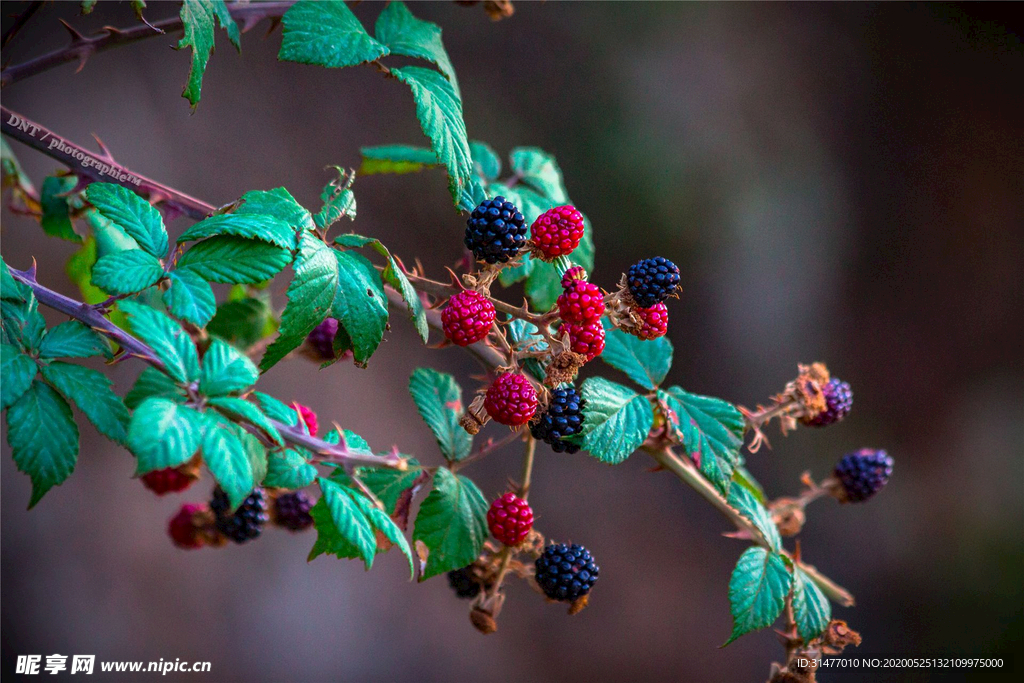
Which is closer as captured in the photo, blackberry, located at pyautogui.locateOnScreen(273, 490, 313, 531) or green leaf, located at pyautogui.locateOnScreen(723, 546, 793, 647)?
green leaf, located at pyautogui.locateOnScreen(723, 546, 793, 647)

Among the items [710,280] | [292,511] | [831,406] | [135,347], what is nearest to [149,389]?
[135,347]

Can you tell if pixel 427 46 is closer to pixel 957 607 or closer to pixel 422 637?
pixel 422 637

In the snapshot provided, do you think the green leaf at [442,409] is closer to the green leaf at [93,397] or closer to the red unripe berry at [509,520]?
the red unripe berry at [509,520]

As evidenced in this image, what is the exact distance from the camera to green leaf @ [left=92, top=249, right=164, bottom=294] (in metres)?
0.56

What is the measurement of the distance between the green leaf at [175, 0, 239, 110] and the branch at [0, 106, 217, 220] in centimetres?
11

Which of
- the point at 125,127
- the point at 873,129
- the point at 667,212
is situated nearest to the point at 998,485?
the point at 873,129

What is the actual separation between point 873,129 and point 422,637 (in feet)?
6.96

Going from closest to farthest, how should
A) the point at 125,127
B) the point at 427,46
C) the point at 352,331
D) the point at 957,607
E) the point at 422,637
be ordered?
the point at 352,331 → the point at 427,46 → the point at 125,127 → the point at 422,637 → the point at 957,607

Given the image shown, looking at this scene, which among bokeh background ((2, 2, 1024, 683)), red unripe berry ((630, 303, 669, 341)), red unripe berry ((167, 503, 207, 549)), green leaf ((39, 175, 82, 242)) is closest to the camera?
red unripe berry ((630, 303, 669, 341))

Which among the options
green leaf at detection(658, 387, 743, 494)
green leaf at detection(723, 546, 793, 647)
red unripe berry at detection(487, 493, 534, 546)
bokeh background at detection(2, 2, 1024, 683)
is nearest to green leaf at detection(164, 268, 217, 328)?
red unripe berry at detection(487, 493, 534, 546)

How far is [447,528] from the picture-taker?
2.30 feet

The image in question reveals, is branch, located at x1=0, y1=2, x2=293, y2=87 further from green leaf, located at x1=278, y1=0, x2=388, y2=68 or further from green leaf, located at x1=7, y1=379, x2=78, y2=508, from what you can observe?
green leaf, located at x1=7, y1=379, x2=78, y2=508

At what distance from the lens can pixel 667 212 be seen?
2.30 metres

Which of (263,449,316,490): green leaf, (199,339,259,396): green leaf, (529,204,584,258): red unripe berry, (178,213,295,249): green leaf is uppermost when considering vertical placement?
(529,204,584,258): red unripe berry
